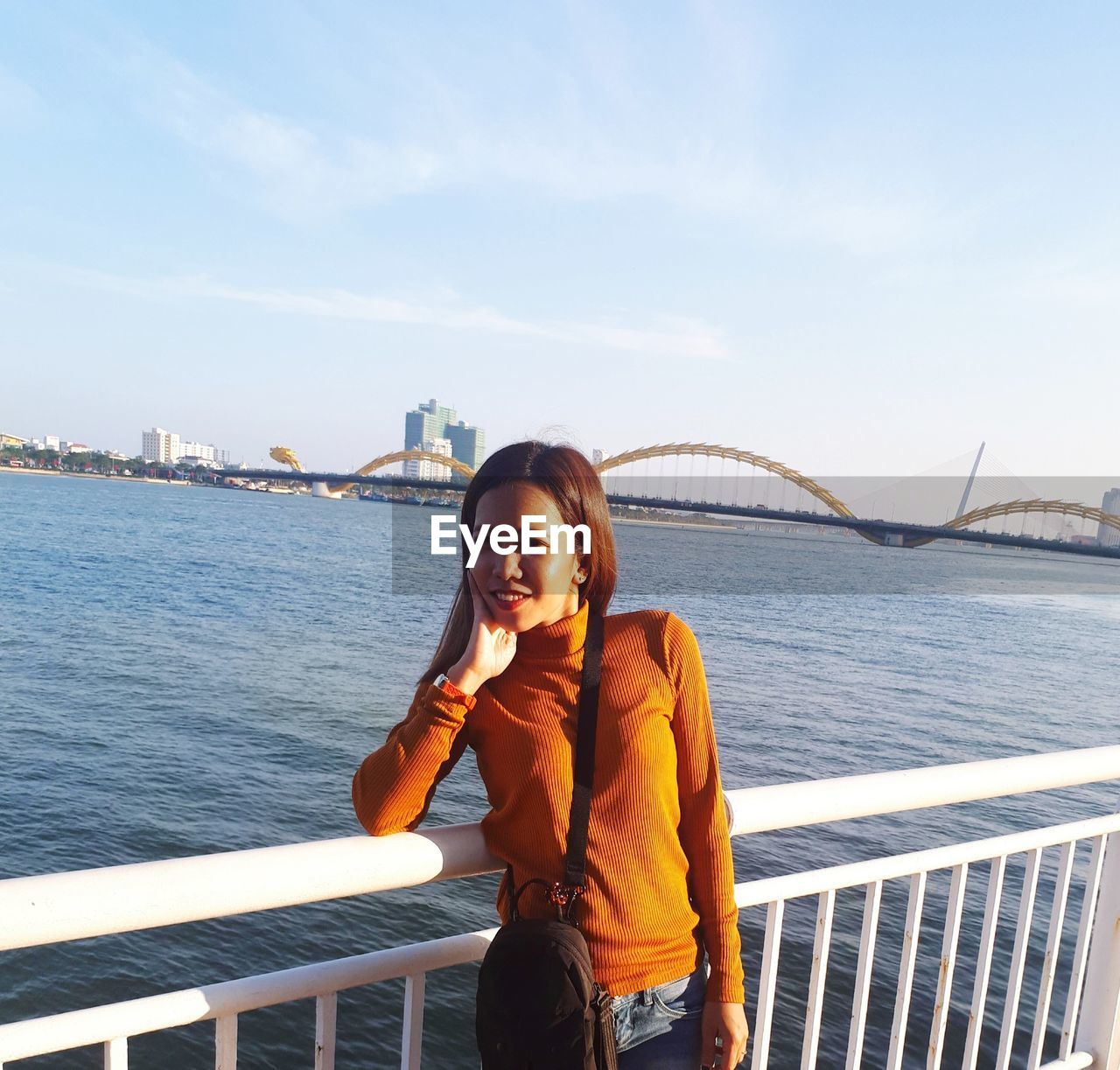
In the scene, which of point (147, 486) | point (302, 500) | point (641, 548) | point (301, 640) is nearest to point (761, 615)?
point (301, 640)

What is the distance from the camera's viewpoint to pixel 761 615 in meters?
35.0

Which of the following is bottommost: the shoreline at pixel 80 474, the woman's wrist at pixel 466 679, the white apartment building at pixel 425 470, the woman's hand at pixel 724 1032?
the woman's hand at pixel 724 1032

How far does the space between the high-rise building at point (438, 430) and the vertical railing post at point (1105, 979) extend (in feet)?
400

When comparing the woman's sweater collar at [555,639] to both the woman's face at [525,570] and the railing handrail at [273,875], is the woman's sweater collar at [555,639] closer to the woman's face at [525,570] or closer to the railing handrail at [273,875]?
the woman's face at [525,570]

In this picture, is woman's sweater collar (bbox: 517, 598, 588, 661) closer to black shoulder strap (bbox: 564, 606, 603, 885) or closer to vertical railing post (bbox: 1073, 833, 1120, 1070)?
black shoulder strap (bbox: 564, 606, 603, 885)

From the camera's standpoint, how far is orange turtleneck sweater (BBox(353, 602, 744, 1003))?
1433 millimetres

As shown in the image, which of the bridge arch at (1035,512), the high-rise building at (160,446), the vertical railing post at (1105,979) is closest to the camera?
the vertical railing post at (1105,979)

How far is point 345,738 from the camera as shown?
586 inches


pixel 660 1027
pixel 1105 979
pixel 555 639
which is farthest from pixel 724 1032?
pixel 1105 979

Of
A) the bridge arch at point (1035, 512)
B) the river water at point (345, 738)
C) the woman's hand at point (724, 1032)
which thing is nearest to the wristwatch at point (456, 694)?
the woman's hand at point (724, 1032)

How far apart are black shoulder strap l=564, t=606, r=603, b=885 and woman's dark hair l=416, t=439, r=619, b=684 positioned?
0.11 m

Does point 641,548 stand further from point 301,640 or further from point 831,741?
point 831,741

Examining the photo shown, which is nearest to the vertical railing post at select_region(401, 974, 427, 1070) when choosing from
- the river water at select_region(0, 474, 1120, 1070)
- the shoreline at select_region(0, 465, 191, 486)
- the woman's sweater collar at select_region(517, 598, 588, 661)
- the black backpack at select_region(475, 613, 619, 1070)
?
the black backpack at select_region(475, 613, 619, 1070)

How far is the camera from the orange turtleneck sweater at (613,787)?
1.43 m
